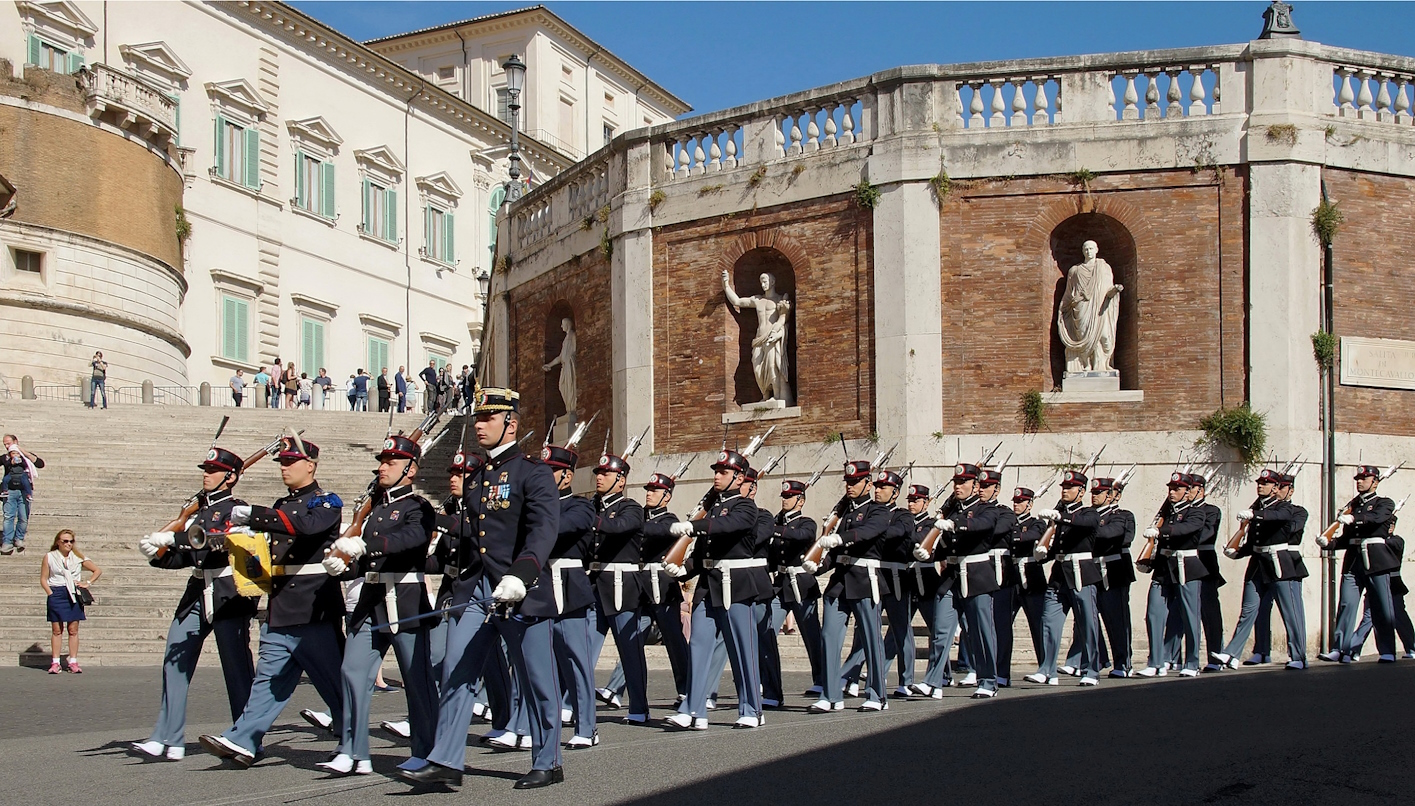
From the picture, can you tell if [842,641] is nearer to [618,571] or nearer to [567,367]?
[618,571]

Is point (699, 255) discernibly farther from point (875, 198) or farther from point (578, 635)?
point (578, 635)

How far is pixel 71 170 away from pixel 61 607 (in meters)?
23.3

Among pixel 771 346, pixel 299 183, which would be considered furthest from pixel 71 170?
pixel 771 346

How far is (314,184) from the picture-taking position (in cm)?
4712

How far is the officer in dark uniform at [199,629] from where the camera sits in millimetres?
9508

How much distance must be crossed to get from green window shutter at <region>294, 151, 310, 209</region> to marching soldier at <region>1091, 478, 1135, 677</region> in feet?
117

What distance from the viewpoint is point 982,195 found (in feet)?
64.1

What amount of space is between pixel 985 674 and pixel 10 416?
19.4 metres

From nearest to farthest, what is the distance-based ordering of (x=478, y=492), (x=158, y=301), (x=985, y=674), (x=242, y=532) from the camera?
1. (x=478, y=492)
2. (x=242, y=532)
3. (x=985, y=674)
4. (x=158, y=301)

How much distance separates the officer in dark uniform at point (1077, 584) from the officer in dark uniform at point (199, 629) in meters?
7.68

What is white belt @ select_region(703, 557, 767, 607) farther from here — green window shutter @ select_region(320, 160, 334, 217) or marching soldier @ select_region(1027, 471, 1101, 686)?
green window shutter @ select_region(320, 160, 334, 217)

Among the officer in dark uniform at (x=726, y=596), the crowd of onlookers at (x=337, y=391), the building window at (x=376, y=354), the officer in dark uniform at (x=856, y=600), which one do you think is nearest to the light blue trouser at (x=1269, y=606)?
the officer in dark uniform at (x=856, y=600)

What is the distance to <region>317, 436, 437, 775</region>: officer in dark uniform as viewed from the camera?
28.8ft

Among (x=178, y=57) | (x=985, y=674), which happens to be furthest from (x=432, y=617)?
(x=178, y=57)
